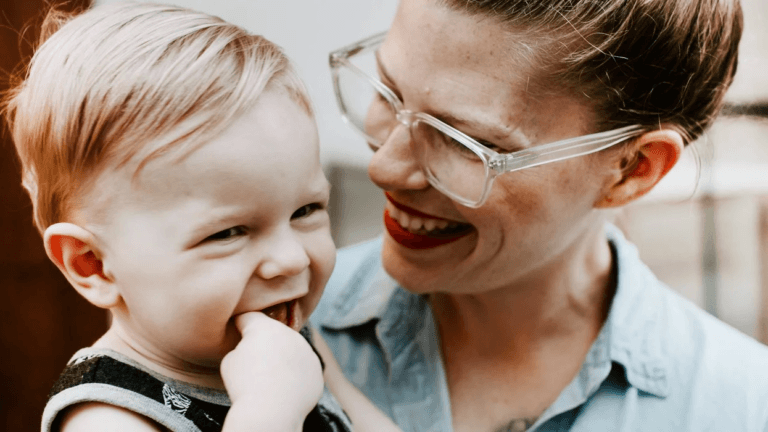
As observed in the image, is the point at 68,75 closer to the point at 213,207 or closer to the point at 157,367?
the point at 213,207

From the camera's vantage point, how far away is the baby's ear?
967 mm

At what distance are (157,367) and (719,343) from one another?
43.6 inches

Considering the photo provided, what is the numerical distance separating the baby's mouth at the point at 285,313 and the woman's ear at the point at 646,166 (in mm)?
661

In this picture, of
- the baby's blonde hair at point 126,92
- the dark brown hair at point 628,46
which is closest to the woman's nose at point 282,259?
the baby's blonde hair at point 126,92

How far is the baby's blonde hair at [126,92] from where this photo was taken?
0.93m

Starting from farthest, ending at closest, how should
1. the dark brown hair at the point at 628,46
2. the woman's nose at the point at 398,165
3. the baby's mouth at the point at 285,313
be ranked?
the woman's nose at the point at 398,165, the dark brown hair at the point at 628,46, the baby's mouth at the point at 285,313

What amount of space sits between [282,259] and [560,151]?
0.57 meters

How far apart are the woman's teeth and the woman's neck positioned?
0.77 ft

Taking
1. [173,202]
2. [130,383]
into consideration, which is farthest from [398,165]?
[130,383]

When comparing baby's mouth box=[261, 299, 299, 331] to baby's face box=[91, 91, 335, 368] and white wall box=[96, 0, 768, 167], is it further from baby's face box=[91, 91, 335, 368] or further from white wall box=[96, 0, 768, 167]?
white wall box=[96, 0, 768, 167]

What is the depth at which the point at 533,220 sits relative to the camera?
51.9 inches

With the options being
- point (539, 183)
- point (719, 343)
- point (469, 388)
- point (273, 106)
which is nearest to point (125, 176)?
point (273, 106)

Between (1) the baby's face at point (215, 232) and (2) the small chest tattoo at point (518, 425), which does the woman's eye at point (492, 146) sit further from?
(2) the small chest tattoo at point (518, 425)

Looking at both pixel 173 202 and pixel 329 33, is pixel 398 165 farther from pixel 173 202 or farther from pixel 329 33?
pixel 329 33
